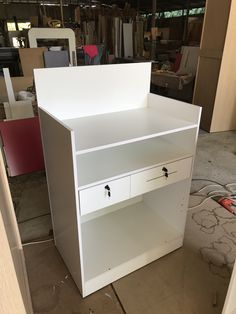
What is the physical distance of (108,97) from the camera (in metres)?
1.47

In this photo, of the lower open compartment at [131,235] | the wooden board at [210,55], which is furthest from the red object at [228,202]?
the wooden board at [210,55]

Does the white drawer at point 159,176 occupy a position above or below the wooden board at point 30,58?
below

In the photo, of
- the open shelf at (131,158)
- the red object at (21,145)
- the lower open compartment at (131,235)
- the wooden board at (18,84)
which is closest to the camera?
the open shelf at (131,158)

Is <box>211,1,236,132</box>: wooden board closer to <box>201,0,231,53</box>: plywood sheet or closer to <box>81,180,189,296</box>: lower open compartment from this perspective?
<box>201,0,231,53</box>: plywood sheet

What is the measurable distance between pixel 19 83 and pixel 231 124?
296 centimetres

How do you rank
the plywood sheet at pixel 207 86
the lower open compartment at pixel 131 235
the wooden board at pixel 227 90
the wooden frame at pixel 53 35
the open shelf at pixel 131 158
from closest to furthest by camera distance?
the open shelf at pixel 131 158 → the lower open compartment at pixel 131 235 → the wooden frame at pixel 53 35 → the wooden board at pixel 227 90 → the plywood sheet at pixel 207 86

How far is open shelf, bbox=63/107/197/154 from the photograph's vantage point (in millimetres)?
1120

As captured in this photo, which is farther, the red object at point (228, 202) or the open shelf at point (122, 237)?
the red object at point (228, 202)

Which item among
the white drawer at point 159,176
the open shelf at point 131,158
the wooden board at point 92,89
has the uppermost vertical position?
the wooden board at point 92,89

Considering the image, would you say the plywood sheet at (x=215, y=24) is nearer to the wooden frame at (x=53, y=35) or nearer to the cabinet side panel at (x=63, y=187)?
the wooden frame at (x=53, y=35)

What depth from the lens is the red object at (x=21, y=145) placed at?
7.23 ft

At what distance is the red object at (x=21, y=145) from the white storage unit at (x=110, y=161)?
3.16ft

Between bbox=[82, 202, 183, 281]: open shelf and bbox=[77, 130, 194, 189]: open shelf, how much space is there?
54 centimetres

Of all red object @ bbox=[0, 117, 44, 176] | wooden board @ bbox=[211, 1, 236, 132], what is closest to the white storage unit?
red object @ bbox=[0, 117, 44, 176]
